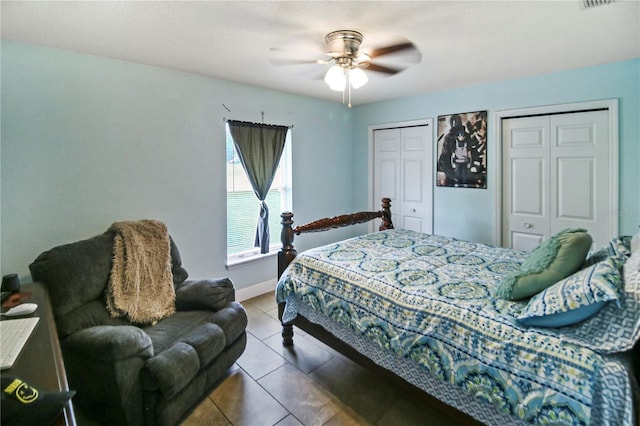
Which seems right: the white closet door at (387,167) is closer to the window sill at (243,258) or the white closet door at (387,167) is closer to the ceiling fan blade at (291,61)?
the window sill at (243,258)

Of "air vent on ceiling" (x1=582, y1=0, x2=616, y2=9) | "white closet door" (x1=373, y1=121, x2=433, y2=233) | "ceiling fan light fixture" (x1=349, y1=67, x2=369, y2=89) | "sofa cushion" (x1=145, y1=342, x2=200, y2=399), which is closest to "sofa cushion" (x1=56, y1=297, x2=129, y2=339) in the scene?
"sofa cushion" (x1=145, y1=342, x2=200, y2=399)

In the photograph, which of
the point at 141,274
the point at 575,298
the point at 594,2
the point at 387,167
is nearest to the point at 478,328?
the point at 575,298

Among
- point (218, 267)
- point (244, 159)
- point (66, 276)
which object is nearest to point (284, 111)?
point (244, 159)

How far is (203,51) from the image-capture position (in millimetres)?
2525

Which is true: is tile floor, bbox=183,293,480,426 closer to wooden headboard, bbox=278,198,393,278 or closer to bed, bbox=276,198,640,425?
bed, bbox=276,198,640,425

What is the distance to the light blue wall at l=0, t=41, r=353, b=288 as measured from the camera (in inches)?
92.2

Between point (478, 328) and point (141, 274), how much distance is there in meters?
2.19

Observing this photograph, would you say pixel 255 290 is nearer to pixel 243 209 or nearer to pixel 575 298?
pixel 243 209

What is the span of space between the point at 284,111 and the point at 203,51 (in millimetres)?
1490

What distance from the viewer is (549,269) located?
170 cm

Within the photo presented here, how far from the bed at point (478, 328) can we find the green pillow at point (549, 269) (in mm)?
38

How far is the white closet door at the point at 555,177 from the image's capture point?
2.99 metres

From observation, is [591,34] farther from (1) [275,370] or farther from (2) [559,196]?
(1) [275,370]

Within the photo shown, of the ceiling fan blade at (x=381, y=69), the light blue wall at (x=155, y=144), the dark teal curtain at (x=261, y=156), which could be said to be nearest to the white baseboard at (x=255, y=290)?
the light blue wall at (x=155, y=144)
